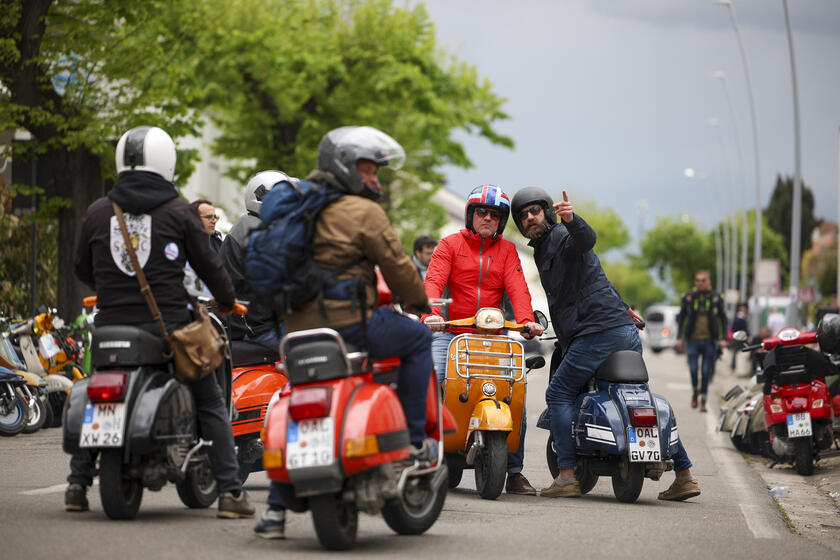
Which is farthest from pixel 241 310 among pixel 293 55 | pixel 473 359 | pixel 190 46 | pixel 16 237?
pixel 293 55

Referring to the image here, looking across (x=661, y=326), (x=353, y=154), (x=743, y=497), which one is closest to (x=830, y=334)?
(x=743, y=497)

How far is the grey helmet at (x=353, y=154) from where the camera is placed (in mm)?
6195

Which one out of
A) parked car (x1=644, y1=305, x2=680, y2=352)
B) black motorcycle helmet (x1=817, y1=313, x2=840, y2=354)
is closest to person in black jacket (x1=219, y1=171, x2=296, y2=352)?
black motorcycle helmet (x1=817, y1=313, x2=840, y2=354)

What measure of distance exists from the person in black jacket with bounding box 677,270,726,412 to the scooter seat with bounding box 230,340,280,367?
38.7 feet

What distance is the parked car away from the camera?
7300 centimetres

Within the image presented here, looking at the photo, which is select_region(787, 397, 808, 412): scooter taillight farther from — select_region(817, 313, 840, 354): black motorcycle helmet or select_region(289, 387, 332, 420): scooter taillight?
select_region(289, 387, 332, 420): scooter taillight

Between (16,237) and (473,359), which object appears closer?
(473,359)

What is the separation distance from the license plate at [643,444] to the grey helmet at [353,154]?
9.78 feet

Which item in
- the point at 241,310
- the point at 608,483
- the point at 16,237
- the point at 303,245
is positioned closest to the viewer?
the point at 303,245

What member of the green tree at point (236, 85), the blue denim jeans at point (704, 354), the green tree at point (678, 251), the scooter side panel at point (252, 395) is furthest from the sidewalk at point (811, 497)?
the green tree at point (678, 251)

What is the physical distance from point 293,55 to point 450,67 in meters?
5.02

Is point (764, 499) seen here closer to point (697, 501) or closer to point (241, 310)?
point (697, 501)

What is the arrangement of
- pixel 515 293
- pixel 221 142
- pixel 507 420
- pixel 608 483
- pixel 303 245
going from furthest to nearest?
pixel 221 142 → pixel 608 483 → pixel 515 293 → pixel 507 420 → pixel 303 245

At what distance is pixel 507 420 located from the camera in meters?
8.55
